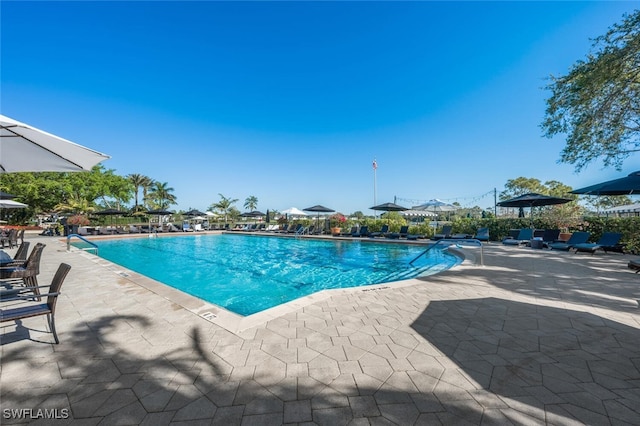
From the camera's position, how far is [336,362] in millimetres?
2301

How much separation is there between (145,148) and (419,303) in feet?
80.7

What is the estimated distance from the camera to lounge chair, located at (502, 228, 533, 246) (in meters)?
11.1

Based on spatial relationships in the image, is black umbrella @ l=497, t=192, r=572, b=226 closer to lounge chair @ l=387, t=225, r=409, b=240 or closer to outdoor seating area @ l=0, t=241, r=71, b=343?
lounge chair @ l=387, t=225, r=409, b=240

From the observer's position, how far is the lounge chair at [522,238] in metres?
11.1

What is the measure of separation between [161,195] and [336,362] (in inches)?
1899

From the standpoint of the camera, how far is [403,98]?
1669cm

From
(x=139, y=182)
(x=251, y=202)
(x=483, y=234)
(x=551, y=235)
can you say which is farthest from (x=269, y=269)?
(x=251, y=202)

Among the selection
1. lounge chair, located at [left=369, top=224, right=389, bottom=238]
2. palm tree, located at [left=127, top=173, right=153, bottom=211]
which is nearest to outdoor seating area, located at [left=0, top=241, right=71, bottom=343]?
lounge chair, located at [left=369, top=224, right=389, bottom=238]

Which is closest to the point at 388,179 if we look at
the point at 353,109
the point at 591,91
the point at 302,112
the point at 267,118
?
the point at 353,109

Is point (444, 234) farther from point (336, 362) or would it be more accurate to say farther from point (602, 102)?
point (336, 362)

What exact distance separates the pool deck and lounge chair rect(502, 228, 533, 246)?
780cm

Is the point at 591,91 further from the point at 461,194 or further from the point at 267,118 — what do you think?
the point at 461,194

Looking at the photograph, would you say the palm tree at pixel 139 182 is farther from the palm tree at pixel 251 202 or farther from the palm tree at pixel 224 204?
the palm tree at pixel 251 202

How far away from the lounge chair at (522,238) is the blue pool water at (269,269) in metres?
3.26
